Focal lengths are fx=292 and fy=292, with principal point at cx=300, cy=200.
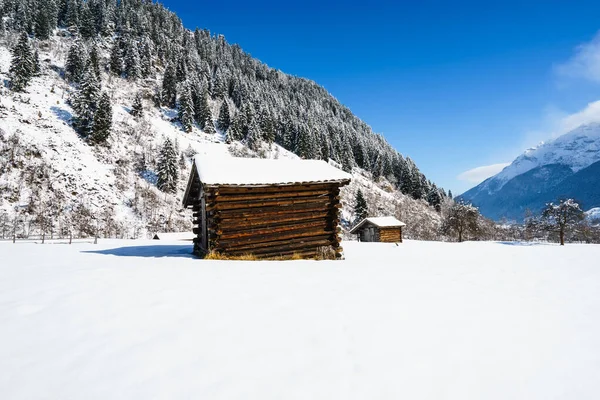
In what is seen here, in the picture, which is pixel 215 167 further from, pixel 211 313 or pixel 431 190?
pixel 431 190

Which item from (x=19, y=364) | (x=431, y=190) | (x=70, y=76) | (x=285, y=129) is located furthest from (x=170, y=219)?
(x=431, y=190)

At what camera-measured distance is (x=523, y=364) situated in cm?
325

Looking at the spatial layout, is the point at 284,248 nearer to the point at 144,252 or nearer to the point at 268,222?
the point at 268,222

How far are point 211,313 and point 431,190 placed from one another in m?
102

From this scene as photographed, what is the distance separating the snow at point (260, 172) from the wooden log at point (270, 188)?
0.29 meters

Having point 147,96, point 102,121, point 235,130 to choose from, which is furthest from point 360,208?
point 147,96

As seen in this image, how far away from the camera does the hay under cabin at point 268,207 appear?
37.8 feet

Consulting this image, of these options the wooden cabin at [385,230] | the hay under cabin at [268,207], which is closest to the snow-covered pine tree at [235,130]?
the wooden cabin at [385,230]

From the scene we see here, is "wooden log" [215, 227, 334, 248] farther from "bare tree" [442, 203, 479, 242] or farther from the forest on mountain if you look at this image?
the forest on mountain

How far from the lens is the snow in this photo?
11.6m

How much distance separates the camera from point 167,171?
46594 mm

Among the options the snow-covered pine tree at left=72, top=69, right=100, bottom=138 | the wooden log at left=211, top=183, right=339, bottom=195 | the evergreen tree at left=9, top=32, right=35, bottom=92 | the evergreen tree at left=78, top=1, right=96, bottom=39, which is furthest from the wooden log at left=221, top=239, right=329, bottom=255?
the evergreen tree at left=78, top=1, right=96, bottom=39

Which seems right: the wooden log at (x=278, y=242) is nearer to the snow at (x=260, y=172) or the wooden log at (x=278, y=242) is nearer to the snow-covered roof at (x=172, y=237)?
the snow at (x=260, y=172)

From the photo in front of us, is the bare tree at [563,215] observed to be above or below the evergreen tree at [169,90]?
below
